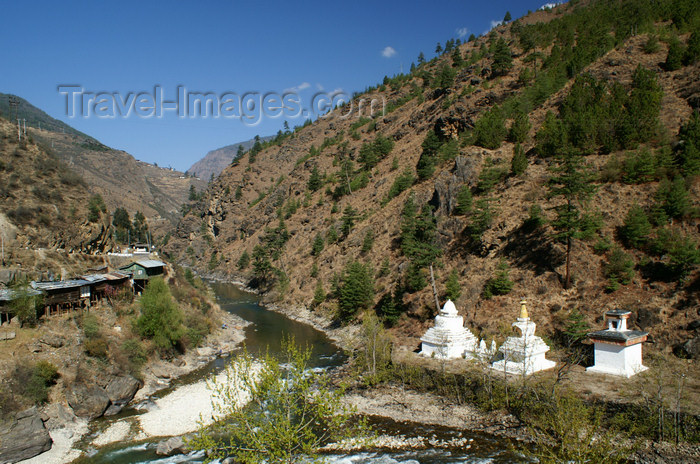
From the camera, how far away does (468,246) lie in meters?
46.8

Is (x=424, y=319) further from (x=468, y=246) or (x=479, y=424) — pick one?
(x=479, y=424)

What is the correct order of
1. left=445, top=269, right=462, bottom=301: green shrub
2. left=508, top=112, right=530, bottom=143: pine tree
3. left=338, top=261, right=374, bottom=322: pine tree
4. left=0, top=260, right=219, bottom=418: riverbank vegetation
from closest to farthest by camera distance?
left=0, top=260, right=219, bottom=418: riverbank vegetation < left=445, top=269, right=462, bottom=301: green shrub < left=338, top=261, right=374, bottom=322: pine tree < left=508, top=112, right=530, bottom=143: pine tree

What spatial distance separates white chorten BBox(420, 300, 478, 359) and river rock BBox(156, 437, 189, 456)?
18142mm

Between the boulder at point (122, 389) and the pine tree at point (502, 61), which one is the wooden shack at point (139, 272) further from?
the pine tree at point (502, 61)

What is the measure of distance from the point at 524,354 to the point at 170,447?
21.3 metres

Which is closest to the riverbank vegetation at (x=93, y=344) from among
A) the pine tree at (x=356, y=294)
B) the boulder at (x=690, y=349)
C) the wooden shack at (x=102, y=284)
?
the wooden shack at (x=102, y=284)

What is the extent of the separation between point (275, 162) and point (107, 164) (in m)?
104

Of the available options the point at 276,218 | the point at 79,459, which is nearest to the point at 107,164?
the point at 276,218

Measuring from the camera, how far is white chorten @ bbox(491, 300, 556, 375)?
27.8 metres

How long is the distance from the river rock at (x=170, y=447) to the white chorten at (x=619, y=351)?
79.7 ft

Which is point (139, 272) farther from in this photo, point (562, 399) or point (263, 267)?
point (562, 399)

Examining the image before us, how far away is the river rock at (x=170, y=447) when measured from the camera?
22344mm

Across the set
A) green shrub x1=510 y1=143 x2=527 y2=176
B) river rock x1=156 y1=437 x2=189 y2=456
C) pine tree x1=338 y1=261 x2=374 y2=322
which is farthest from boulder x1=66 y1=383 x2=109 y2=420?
green shrub x1=510 y1=143 x2=527 y2=176

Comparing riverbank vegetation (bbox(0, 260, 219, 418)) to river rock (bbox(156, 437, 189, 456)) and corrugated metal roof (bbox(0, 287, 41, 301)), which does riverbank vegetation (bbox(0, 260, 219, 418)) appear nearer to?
corrugated metal roof (bbox(0, 287, 41, 301))
